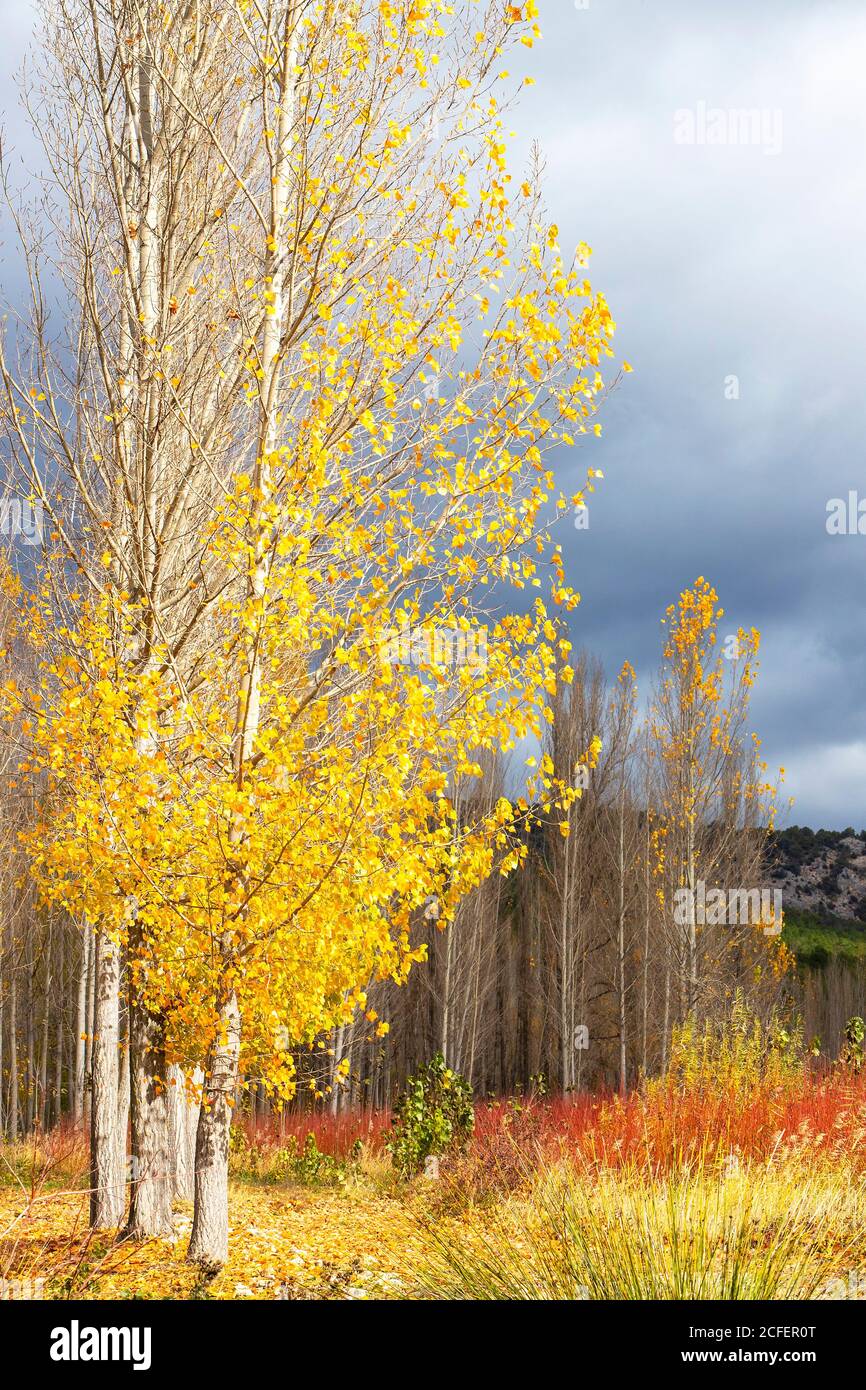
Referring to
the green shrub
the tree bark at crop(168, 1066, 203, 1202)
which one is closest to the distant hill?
the green shrub

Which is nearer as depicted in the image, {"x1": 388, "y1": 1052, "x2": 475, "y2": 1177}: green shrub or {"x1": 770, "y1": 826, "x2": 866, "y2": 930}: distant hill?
{"x1": 388, "y1": 1052, "x2": 475, "y2": 1177}: green shrub

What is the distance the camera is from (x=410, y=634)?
5.32 meters

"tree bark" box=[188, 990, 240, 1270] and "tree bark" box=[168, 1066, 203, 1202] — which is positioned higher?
"tree bark" box=[188, 990, 240, 1270]

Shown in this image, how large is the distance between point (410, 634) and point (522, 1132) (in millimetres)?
6117

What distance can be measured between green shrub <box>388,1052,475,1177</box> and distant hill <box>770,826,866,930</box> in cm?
5068

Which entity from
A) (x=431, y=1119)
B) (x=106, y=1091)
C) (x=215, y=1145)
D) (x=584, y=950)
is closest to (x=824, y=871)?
(x=584, y=950)

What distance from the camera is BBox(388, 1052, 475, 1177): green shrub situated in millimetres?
11758

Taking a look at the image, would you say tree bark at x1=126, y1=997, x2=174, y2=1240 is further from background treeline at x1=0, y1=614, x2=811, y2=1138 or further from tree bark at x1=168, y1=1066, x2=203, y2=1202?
background treeline at x1=0, y1=614, x2=811, y2=1138

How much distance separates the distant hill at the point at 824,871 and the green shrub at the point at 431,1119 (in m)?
50.7

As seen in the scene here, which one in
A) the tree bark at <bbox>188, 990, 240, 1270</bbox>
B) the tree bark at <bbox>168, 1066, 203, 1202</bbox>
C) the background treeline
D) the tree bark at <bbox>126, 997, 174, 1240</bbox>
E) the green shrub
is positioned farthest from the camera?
the background treeline
